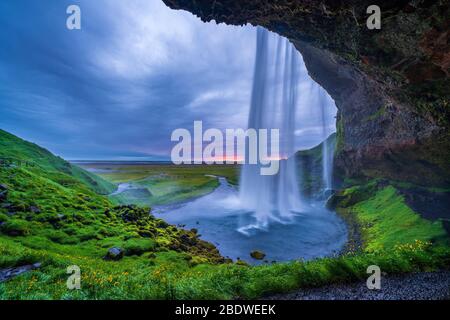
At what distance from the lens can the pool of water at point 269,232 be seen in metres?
26.0

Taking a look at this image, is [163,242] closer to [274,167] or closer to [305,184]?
[274,167]

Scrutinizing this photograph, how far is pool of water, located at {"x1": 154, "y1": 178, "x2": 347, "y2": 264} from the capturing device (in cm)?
2595

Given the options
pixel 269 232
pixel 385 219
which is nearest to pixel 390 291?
pixel 269 232

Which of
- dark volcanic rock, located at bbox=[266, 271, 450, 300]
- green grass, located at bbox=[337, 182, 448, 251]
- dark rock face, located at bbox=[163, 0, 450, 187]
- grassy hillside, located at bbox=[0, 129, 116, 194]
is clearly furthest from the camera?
grassy hillside, located at bbox=[0, 129, 116, 194]

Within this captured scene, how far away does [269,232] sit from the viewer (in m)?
33.4

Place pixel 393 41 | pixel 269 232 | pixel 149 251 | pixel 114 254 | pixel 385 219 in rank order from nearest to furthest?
pixel 393 41 → pixel 114 254 → pixel 149 251 → pixel 385 219 → pixel 269 232

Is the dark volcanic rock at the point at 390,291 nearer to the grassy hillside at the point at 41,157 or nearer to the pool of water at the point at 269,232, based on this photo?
the pool of water at the point at 269,232

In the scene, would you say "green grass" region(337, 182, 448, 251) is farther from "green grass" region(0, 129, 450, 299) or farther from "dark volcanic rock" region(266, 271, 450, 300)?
"dark volcanic rock" region(266, 271, 450, 300)

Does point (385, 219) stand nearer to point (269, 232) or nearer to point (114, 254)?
point (269, 232)

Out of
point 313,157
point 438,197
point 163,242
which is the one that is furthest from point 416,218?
point 313,157

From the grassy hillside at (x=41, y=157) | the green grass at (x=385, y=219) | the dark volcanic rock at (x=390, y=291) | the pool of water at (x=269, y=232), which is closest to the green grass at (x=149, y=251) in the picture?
the green grass at (x=385, y=219)

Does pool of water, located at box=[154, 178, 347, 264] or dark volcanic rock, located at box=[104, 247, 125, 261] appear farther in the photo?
pool of water, located at box=[154, 178, 347, 264]

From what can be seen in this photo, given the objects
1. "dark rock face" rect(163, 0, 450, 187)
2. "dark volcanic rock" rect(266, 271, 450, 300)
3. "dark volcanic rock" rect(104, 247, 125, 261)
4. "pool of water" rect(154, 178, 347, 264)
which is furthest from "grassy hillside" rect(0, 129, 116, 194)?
"dark volcanic rock" rect(266, 271, 450, 300)
